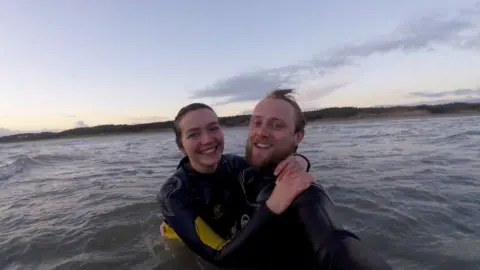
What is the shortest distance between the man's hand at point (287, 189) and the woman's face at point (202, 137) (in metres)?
1.38

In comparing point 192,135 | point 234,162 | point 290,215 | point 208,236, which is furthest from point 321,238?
point 234,162

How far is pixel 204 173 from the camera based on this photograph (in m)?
4.09

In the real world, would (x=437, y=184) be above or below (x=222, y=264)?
below

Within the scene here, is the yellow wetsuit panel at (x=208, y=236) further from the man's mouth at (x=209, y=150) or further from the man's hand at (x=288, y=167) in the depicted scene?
the man's hand at (x=288, y=167)

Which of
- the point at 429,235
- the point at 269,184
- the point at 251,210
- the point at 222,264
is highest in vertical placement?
the point at 269,184

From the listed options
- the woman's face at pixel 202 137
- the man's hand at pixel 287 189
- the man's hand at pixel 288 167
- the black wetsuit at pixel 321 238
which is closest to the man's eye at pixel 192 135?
the woman's face at pixel 202 137

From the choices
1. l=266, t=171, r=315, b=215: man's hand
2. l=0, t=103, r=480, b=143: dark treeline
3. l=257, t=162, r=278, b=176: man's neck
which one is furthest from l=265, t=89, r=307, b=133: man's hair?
l=0, t=103, r=480, b=143: dark treeline

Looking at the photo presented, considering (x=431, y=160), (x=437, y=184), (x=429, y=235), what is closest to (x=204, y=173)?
(x=429, y=235)

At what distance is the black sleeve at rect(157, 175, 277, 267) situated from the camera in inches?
104

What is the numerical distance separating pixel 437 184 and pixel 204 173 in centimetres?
588

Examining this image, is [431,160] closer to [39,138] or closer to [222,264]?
[222,264]

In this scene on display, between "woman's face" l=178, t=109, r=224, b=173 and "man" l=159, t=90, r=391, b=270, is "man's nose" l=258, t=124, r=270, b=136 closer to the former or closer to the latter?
A: "man" l=159, t=90, r=391, b=270

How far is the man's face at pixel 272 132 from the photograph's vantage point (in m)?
3.27

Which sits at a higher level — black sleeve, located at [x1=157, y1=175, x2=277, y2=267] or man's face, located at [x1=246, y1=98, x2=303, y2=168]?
man's face, located at [x1=246, y1=98, x2=303, y2=168]
